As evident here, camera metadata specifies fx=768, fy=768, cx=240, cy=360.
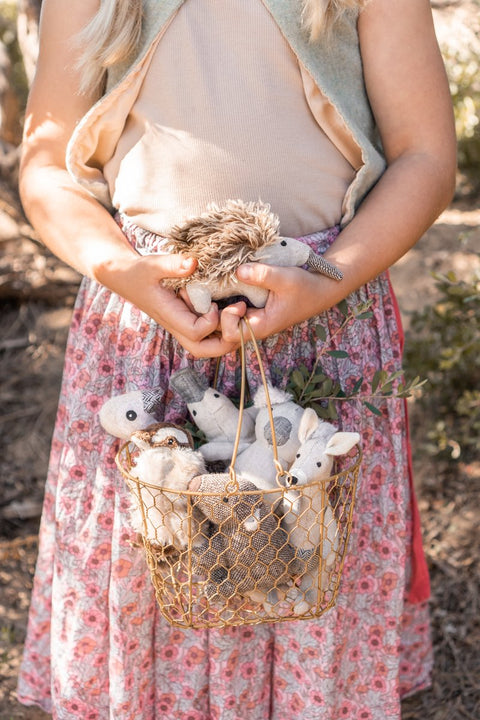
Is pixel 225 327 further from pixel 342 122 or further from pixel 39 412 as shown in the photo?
pixel 39 412

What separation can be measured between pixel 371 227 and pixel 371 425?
1.28 feet

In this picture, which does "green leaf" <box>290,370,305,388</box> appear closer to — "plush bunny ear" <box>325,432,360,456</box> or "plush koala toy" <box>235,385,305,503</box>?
"plush koala toy" <box>235,385,305,503</box>

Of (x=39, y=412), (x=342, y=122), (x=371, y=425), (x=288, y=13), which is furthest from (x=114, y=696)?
(x=39, y=412)

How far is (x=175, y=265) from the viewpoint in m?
1.15

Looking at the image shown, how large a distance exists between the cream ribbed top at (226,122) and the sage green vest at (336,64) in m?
0.02

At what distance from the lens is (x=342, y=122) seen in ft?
4.33

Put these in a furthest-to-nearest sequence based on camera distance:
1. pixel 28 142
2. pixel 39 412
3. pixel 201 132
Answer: pixel 39 412 → pixel 28 142 → pixel 201 132

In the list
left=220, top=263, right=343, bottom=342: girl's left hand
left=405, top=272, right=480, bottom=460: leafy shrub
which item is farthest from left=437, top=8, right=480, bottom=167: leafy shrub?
left=220, top=263, right=343, bottom=342: girl's left hand

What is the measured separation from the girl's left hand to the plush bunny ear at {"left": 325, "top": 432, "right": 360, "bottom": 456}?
0.63 feet

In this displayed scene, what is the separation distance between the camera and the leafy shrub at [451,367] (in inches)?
91.7

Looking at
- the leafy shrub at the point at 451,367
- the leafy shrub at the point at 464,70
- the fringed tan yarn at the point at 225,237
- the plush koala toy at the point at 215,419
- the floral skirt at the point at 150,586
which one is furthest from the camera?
the leafy shrub at the point at 464,70

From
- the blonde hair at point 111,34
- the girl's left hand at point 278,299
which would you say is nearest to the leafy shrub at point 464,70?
the blonde hair at point 111,34

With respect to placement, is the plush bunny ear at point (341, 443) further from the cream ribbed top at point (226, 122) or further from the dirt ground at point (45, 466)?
the dirt ground at point (45, 466)

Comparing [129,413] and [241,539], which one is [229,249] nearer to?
[129,413]
